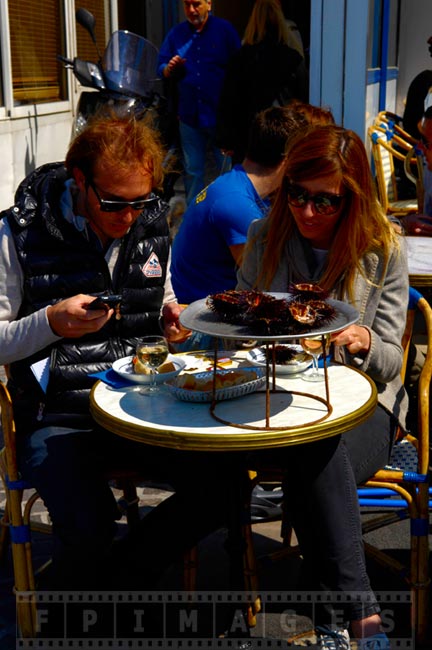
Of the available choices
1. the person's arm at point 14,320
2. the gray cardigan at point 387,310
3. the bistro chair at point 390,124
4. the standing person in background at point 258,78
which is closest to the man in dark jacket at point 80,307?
the person's arm at point 14,320

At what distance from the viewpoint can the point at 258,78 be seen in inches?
272

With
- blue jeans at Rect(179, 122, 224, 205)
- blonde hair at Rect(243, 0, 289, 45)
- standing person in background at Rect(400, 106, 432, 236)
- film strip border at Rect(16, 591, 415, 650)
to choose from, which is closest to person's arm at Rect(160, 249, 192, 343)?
film strip border at Rect(16, 591, 415, 650)

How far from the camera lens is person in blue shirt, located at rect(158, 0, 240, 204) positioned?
822 centimetres

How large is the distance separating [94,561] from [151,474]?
0.30 metres

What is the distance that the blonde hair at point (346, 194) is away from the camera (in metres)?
2.81

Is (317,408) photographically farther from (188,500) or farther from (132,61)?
(132,61)

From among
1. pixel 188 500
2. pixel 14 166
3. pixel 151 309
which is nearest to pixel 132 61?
pixel 14 166

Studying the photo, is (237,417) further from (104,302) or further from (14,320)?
(14,320)

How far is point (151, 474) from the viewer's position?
2.74m

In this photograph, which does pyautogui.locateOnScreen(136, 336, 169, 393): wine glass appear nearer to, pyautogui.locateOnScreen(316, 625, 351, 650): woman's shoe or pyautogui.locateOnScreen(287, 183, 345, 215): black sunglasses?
pyautogui.locateOnScreen(287, 183, 345, 215): black sunglasses

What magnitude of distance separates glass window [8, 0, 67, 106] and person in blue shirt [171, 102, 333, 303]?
5728 millimetres

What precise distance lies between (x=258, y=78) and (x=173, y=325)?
440 centimetres

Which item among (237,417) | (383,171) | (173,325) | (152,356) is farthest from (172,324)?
(383,171)

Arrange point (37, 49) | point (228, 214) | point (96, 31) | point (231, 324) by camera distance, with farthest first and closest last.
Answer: point (96, 31) → point (37, 49) → point (228, 214) → point (231, 324)
